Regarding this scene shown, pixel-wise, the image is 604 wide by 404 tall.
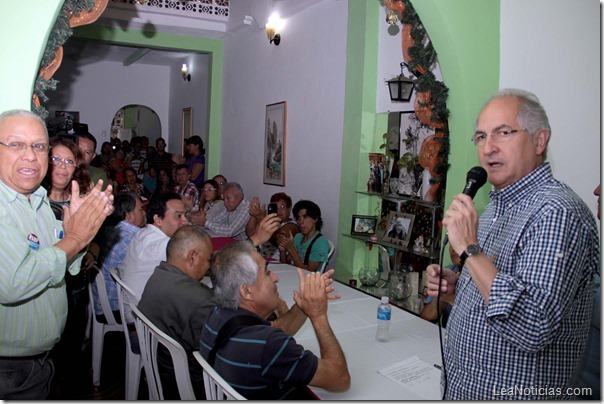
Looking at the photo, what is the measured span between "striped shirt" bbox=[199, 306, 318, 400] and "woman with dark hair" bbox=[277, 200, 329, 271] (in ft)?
8.63

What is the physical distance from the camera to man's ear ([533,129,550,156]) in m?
1.52

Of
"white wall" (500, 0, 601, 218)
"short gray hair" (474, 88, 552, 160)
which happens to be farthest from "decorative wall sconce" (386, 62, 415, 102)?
"short gray hair" (474, 88, 552, 160)

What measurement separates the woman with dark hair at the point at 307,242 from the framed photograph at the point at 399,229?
57 centimetres

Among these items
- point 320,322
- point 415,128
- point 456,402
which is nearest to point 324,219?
point 415,128

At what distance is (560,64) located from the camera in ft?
9.50

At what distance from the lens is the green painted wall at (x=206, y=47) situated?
23.6 ft

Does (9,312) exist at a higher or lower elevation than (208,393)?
higher

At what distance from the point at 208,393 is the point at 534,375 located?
1072 millimetres

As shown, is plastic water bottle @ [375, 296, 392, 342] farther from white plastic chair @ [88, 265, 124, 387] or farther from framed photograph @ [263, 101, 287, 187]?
framed photograph @ [263, 101, 287, 187]

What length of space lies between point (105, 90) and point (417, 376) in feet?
34.5

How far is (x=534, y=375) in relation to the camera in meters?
1.48

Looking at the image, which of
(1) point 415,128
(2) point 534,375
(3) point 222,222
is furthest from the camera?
(3) point 222,222

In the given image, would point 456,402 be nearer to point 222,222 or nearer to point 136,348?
point 136,348

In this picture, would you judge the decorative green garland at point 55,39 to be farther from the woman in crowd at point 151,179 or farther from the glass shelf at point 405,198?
the woman in crowd at point 151,179
